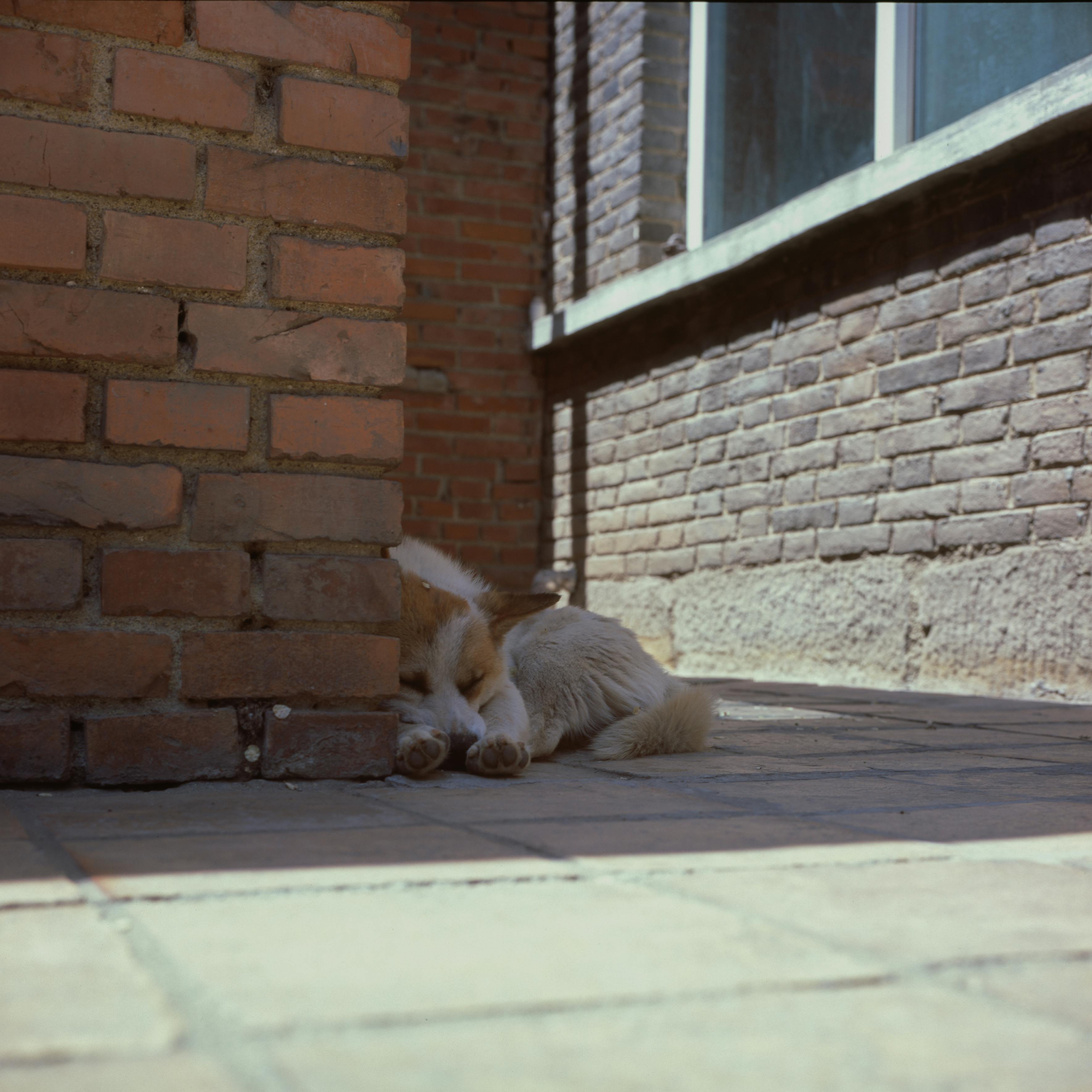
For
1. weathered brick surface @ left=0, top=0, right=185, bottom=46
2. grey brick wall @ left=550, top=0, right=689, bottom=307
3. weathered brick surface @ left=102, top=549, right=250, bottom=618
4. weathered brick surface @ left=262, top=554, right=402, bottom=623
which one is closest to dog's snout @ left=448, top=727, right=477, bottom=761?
weathered brick surface @ left=262, top=554, right=402, bottom=623

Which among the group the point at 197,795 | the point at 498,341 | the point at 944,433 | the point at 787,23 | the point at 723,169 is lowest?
the point at 197,795

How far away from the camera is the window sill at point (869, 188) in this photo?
158 inches

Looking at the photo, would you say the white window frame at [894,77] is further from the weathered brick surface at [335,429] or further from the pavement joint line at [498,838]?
the pavement joint line at [498,838]

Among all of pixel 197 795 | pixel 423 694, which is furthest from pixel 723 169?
pixel 197 795

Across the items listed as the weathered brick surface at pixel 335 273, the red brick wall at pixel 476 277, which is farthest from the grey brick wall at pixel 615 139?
the weathered brick surface at pixel 335 273

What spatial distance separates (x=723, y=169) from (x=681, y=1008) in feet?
19.5

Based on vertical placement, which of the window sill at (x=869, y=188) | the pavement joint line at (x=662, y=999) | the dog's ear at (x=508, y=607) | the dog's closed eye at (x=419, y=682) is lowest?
the pavement joint line at (x=662, y=999)

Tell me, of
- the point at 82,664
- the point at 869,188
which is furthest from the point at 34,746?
the point at 869,188

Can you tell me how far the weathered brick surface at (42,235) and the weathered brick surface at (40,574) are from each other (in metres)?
0.46

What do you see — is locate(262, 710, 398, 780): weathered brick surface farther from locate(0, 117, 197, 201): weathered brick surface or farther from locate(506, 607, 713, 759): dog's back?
locate(0, 117, 197, 201): weathered brick surface

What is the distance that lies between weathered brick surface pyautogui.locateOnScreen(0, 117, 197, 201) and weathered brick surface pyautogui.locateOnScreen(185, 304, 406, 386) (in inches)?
8.6

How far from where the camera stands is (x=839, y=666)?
511 cm

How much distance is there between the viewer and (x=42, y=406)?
201 centimetres

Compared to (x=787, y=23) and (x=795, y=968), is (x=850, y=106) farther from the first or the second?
(x=795, y=968)
